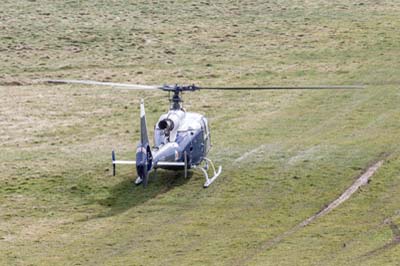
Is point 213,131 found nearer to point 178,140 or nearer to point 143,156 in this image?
point 178,140

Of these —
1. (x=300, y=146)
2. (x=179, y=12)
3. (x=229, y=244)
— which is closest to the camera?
(x=229, y=244)

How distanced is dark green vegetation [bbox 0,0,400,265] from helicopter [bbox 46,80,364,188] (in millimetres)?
707

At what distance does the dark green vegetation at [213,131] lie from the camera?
3073 centimetres

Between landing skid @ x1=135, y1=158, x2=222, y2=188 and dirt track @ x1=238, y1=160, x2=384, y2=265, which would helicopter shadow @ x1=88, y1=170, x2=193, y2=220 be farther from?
dirt track @ x1=238, y1=160, x2=384, y2=265

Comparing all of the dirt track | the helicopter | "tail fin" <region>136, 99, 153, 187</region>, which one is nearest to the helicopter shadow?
Answer: the helicopter

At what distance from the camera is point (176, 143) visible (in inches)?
1341

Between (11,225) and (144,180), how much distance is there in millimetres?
3946

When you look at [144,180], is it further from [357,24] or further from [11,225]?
[357,24]

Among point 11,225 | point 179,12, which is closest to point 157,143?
point 11,225

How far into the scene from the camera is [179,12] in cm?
6650

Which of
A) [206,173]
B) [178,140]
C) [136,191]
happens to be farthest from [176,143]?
[136,191]

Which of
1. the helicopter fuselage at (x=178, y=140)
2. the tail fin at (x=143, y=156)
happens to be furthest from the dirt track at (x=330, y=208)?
the helicopter fuselage at (x=178, y=140)

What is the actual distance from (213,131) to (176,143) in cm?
908

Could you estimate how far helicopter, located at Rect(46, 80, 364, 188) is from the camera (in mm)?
32312
